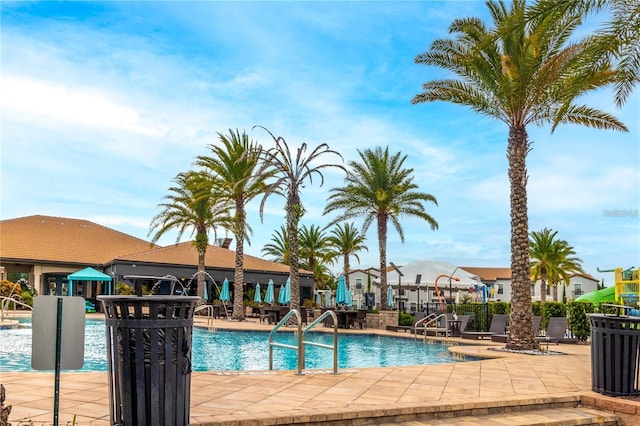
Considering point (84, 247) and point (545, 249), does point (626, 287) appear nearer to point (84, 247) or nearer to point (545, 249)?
point (545, 249)

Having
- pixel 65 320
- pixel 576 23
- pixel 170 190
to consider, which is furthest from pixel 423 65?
pixel 170 190

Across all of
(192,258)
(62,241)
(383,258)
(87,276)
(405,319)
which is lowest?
(405,319)

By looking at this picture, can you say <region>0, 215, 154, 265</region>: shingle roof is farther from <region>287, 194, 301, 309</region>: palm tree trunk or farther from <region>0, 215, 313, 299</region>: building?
<region>287, 194, 301, 309</region>: palm tree trunk

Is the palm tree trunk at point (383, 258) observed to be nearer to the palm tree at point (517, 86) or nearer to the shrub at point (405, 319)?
the shrub at point (405, 319)

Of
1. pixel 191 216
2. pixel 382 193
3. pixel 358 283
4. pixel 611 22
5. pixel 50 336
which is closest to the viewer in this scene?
Result: pixel 50 336

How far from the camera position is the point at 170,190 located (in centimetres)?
3622

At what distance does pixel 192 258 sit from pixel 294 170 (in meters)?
17.1

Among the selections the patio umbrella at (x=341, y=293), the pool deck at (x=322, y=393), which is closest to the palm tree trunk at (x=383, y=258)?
the patio umbrella at (x=341, y=293)

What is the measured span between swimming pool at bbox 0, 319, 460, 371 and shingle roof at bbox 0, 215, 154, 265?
55.8ft

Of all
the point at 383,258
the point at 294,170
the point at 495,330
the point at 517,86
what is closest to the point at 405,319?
the point at 383,258

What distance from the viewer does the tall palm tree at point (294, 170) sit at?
25.7m

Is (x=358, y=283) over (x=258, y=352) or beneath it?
beneath

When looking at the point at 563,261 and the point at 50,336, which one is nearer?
the point at 50,336

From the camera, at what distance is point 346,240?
49531mm
